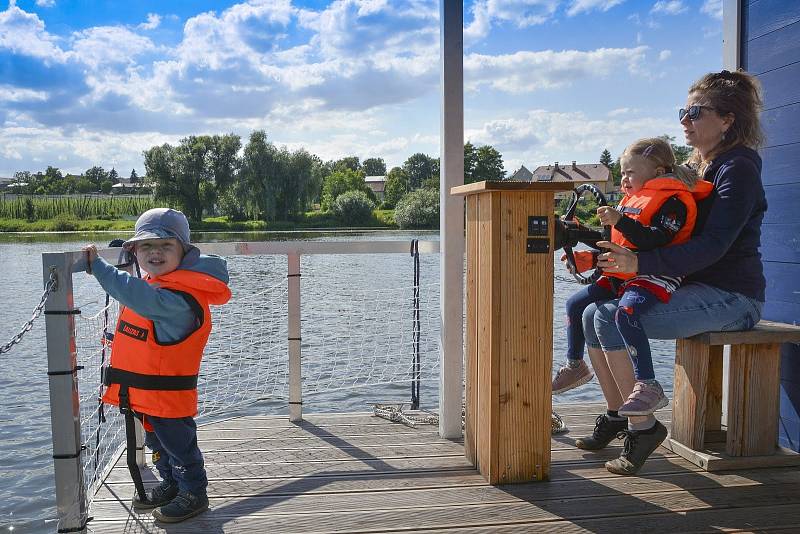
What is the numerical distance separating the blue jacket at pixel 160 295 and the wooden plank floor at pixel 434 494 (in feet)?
2.12

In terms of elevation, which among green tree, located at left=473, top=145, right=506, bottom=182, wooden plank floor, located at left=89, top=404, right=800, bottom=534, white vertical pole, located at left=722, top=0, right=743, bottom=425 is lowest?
wooden plank floor, located at left=89, top=404, right=800, bottom=534

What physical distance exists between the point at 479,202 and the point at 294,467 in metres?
1.29

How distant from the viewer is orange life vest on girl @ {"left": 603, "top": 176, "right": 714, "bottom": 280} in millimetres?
2500

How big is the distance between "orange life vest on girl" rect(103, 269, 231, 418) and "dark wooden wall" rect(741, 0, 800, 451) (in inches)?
94.0

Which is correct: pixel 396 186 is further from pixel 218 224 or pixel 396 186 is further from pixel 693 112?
pixel 693 112

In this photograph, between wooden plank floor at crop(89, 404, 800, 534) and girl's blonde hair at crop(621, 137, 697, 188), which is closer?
wooden plank floor at crop(89, 404, 800, 534)

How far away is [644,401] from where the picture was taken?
2.51m

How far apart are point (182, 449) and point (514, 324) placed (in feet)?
3.97

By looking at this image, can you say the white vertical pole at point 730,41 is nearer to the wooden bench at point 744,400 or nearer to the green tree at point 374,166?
the wooden bench at point 744,400

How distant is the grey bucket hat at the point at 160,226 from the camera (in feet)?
7.38

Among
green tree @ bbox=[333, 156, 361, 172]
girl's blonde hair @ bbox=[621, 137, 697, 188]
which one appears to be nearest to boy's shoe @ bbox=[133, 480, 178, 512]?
girl's blonde hair @ bbox=[621, 137, 697, 188]

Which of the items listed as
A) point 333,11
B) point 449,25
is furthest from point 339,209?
point 449,25

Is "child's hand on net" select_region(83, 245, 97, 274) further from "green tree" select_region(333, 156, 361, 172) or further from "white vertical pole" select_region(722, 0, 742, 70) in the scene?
"green tree" select_region(333, 156, 361, 172)

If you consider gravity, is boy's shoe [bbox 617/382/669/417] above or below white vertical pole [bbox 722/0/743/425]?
below
